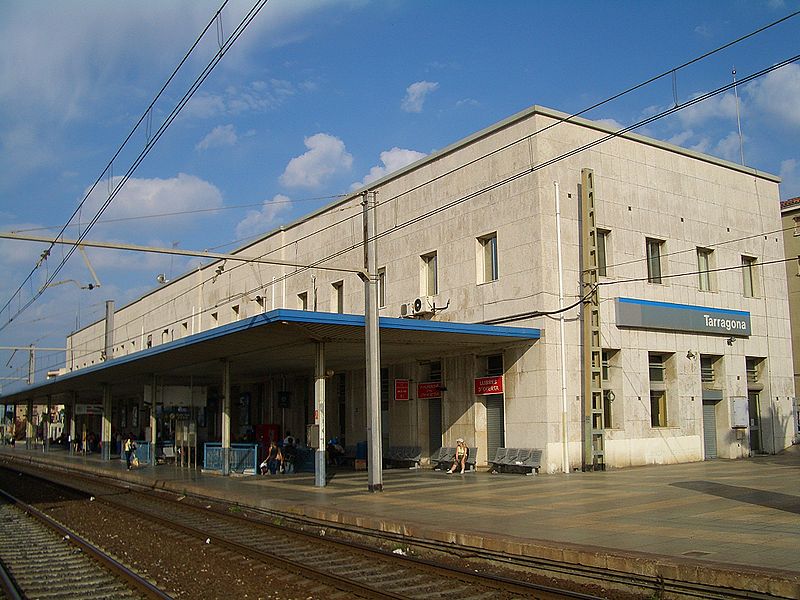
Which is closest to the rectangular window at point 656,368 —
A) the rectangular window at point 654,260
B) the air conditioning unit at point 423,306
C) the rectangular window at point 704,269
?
the rectangular window at point 654,260

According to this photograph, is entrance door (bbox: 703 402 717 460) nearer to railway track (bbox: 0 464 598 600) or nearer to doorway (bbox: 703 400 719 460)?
doorway (bbox: 703 400 719 460)

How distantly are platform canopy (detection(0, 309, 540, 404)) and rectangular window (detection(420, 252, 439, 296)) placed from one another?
8.85 feet

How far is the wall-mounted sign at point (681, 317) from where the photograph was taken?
26672mm

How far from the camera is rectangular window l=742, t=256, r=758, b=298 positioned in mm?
32125

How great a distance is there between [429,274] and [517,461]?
8.67 metres

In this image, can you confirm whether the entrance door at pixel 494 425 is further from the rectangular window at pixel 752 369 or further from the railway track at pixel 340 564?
the rectangular window at pixel 752 369

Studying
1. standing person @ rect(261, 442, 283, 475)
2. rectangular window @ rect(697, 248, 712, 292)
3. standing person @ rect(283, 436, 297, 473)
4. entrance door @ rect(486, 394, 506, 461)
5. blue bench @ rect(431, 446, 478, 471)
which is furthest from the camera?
rectangular window @ rect(697, 248, 712, 292)

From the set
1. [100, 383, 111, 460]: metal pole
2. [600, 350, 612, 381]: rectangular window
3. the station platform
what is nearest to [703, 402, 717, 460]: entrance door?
the station platform

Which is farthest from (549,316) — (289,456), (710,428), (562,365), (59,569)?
(59,569)

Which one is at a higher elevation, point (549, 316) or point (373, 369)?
point (549, 316)

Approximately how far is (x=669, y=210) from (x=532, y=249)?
725cm

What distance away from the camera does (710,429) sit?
2986 cm

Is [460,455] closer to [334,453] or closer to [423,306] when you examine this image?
[423,306]

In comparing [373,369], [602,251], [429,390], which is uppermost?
[602,251]
